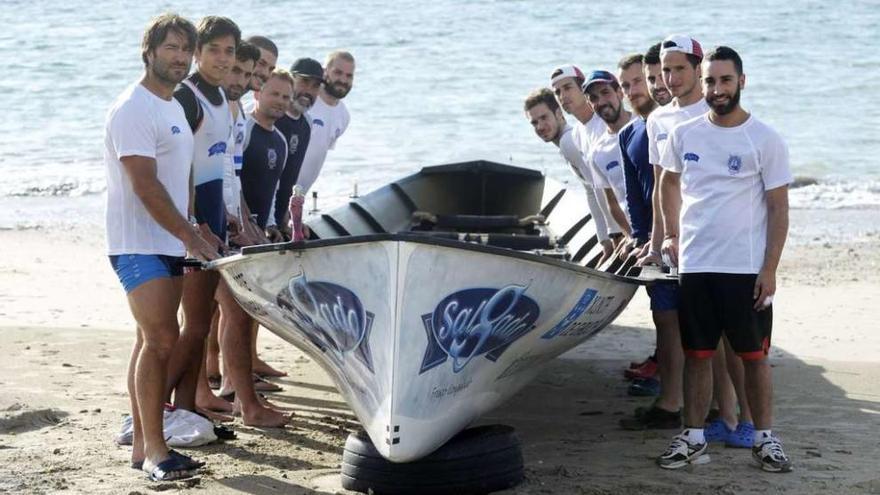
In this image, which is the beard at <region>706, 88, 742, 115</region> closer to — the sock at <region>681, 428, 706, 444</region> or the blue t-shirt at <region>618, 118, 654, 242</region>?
the blue t-shirt at <region>618, 118, 654, 242</region>

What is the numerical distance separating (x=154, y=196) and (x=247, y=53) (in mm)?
1769

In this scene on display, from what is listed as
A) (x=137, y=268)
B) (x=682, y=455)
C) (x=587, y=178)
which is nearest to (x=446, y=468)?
(x=682, y=455)

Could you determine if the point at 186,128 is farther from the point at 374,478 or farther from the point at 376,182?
the point at 376,182

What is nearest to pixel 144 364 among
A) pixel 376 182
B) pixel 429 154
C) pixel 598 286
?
pixel 598 286

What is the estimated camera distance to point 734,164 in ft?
19.4

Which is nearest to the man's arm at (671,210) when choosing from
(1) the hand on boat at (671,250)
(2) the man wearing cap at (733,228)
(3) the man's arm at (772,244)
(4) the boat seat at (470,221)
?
(1) the hand on boat at (671,250)

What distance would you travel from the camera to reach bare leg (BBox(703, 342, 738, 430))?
6680 millimetres

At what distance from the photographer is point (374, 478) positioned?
579 cm

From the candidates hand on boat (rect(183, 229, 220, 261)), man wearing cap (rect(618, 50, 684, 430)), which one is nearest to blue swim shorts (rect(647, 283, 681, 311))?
man wearing cap (rect(618, 50, 684, 430))

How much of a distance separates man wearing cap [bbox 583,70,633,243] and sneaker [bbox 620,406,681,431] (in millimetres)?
1119

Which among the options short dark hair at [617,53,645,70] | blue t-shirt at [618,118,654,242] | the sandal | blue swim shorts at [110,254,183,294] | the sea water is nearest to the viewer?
blue swim shorts at [110,254,183,294]

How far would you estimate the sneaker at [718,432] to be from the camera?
6.64 meters

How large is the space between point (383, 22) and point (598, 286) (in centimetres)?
2771

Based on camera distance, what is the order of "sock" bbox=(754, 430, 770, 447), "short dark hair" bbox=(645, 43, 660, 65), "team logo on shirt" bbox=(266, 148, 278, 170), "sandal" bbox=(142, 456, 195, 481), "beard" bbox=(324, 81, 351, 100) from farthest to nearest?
"beard" bbox=(324, 81, 351, 100) → "team logo on shirt" bbox=(266, 148, 278, 170) → "short dark hair" bbox=(645, 43, 660, 65) → "sock" bbox=(754, 430, 770, 447) → "sandal" bbox=(142, 456, 195, 481)
